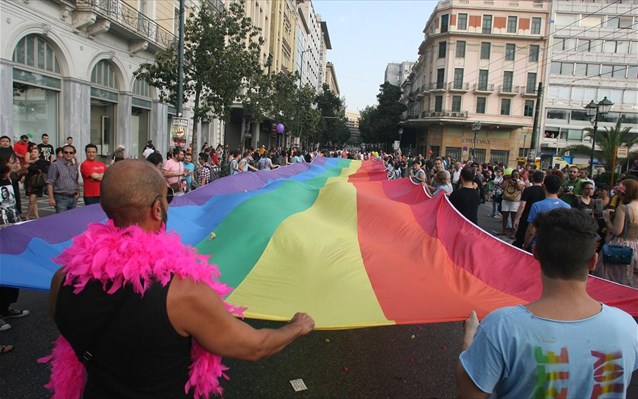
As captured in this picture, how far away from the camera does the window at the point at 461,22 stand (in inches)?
2238

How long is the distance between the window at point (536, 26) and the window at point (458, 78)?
1006 centimetres

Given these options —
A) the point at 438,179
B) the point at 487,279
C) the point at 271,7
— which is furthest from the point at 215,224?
the point at 271,7

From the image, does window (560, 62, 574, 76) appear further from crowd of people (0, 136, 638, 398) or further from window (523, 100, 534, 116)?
crowd of people (0, 136, 638, 398)

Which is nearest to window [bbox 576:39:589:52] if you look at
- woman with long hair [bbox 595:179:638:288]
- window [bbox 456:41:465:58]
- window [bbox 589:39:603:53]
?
window [bbox 589:39:603:53]

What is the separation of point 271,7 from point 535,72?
3493cm

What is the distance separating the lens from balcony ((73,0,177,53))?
53.2ft

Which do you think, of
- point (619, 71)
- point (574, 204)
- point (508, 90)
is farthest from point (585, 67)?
point (574, 204)

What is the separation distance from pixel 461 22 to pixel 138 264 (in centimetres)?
6270

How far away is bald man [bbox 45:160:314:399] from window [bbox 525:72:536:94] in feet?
207

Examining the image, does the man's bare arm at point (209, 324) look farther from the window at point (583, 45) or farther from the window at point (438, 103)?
the window at point (583, 45)

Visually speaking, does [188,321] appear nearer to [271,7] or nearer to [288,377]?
[288,377]

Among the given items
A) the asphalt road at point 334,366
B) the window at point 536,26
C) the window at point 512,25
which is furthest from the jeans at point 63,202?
the window at point 536,26

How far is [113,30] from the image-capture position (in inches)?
725

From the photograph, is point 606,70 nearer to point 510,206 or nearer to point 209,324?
point 510,206
